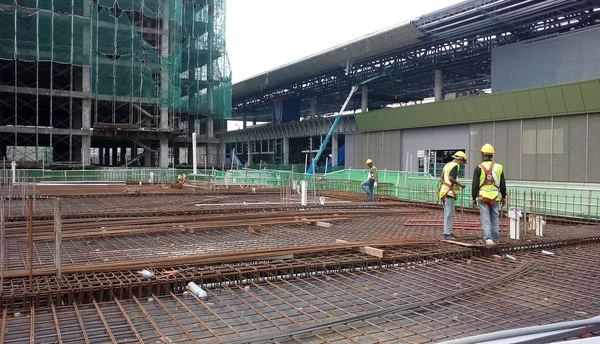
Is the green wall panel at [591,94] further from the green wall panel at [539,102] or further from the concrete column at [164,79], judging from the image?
the concrete column at [164,79]

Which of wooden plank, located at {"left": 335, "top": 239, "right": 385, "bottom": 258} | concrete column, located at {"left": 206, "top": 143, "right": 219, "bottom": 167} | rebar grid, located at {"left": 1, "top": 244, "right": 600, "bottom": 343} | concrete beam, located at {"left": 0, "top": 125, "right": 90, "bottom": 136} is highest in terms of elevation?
concrete beam, located at {"left": 0, "top": 125, "right": 90, "bottom": 136}

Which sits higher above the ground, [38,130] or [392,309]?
[38,130]

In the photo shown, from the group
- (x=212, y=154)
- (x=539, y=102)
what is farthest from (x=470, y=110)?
(x=212, y=154)

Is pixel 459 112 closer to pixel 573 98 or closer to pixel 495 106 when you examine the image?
pixel 495 106

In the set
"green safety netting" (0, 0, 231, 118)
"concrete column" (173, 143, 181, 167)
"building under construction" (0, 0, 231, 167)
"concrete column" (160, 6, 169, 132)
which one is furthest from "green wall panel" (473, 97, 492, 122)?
"concrete column" (173, 143, 181, 167)

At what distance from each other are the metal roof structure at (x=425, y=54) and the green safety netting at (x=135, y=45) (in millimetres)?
9029

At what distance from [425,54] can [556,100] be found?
53.0ft

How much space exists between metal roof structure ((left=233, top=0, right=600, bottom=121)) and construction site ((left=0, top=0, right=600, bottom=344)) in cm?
23

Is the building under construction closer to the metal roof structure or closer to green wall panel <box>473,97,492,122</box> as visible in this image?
the metal roof structure

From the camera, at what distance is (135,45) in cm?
4150

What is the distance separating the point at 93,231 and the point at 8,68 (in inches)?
1463

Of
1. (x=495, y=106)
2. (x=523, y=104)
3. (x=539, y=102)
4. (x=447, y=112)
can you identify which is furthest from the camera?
(x=447, y=112)

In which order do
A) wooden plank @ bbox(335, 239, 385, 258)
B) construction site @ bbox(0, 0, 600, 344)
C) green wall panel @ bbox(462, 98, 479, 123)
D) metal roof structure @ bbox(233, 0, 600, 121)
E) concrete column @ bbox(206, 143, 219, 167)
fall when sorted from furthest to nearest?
concrete column @ bbox(206, 143, 219, 167), green wall panel @ bbox(462, 98, 479, 123), metal roof structure @ bbox(233, 0, 600, 121), wooden plank @ bbox(335, 239, 385, 258), construction site @ bbox(0, 0, 600, 344)

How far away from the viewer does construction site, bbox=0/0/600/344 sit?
5.12 metres
